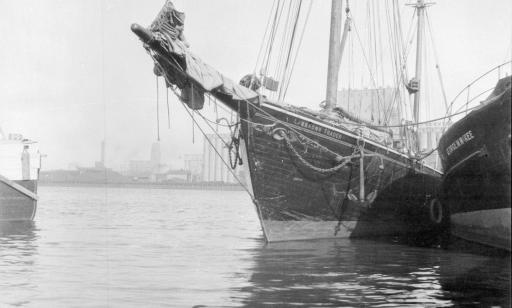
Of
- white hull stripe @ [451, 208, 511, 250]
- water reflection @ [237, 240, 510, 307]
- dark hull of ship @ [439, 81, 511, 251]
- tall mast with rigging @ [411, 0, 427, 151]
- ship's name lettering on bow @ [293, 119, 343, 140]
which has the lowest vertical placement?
water reflection @ [237, 240, 510, 307]

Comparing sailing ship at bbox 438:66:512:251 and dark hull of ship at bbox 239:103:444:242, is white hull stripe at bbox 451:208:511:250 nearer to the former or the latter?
sailing ship at bbox 438:66:512:251

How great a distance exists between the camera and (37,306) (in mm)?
8766

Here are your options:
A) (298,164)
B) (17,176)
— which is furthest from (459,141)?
(17,176)

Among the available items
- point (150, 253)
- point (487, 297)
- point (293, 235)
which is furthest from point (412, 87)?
point (487, 297)

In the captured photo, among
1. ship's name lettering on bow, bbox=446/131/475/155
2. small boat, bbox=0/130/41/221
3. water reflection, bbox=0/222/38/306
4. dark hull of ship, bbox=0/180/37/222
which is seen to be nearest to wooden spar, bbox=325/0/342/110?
ship's name lettering on bow, bbox=446/131/475/155

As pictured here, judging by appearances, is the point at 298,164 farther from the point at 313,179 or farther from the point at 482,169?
the point at 482,169

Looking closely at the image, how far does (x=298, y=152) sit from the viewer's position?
16234mm

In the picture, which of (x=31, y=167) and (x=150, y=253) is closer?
(x=150, y=253)

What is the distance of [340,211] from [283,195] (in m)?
1.95

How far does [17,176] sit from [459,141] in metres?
16.5

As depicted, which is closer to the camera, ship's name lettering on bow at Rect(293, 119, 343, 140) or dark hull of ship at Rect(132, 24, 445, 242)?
dark hull of ship at Rect(132, 24, 445, 242)

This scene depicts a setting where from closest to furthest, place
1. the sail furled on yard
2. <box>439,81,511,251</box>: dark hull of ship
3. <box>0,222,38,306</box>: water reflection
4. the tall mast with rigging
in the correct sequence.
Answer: <box>0,222,38,306</box>: water reflection < <box>439,81,511,251</box>: dark hull of ship < the sail furled on yard < the tall mast with rigging

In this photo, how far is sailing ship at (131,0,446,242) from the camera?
48.4 ft

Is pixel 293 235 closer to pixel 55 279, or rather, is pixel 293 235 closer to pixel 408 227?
pixel 408 227
